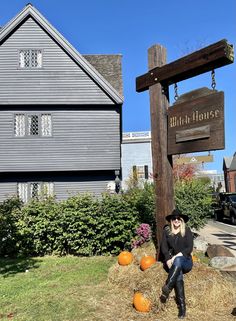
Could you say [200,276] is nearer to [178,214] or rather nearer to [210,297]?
[210,297]

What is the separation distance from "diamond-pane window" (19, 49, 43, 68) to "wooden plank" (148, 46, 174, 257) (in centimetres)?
1532

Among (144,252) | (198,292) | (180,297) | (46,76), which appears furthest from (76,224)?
(46,76)

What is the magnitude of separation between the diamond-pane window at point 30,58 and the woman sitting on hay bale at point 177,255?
56.7 ft

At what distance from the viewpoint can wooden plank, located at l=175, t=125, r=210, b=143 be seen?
676 centimetres

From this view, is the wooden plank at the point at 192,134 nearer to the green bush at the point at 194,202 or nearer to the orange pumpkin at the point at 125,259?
the orange pumpkin at the point at 125,259

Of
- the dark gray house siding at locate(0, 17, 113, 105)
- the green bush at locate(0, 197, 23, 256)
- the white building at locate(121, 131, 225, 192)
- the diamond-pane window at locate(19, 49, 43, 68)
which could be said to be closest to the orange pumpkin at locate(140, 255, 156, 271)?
the green bush at locate(0, 197, 23, 256)

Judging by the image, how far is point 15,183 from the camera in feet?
73.1

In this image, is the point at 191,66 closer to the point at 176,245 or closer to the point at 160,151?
the point at 160,151

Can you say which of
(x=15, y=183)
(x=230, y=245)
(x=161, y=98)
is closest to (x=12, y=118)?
(x=15, y=183)

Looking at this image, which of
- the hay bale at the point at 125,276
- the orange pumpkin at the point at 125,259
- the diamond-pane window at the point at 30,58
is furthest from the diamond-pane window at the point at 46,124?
the hay bale at the point at 125,276

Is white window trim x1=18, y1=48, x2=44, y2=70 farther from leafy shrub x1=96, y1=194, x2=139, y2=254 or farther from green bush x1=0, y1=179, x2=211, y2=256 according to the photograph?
leafy shrub x1=96, y1=194, x2=139, y2=254

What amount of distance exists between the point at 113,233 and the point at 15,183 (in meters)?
12.4

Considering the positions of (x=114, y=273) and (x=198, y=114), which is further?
(x=114, y=273)

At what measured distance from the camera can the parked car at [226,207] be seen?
2362 cm
